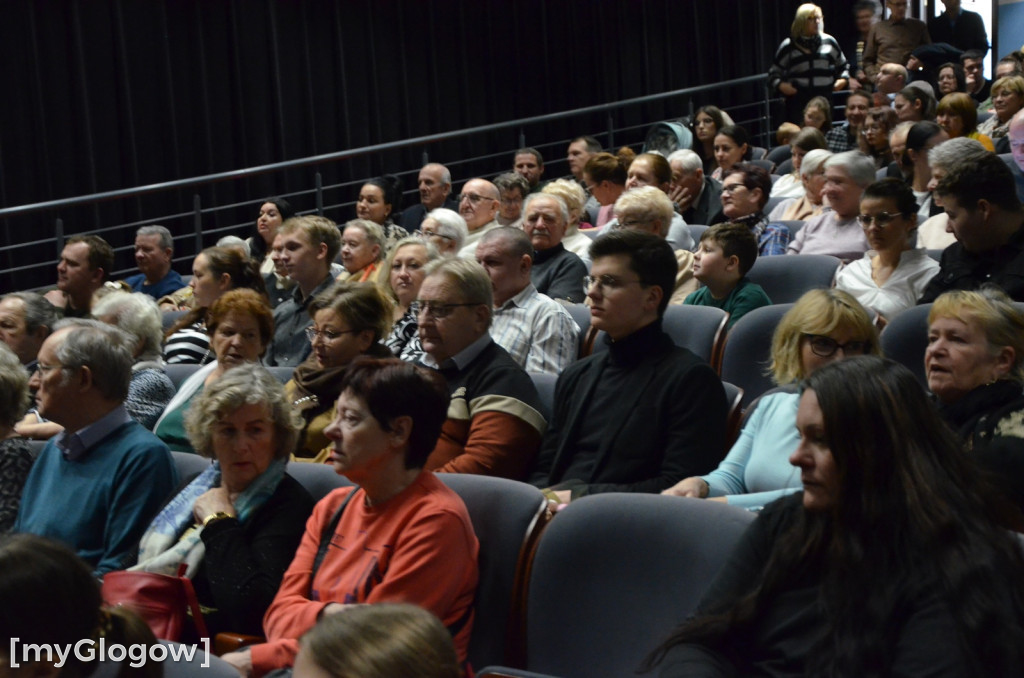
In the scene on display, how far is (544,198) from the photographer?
467 cm

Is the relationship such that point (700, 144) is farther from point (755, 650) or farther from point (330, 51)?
point (755, 650)


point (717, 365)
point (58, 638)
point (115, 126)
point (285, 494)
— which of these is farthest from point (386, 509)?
point (115, 126)

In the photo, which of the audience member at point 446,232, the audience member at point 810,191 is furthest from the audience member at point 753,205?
the audience member at point 446,232

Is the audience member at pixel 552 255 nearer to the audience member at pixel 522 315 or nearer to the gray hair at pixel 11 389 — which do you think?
the audience member at pixel 522 315

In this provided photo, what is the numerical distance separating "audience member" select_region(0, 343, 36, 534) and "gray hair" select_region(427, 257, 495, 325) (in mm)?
1099

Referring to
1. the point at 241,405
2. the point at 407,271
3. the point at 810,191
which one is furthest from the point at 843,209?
the point at 241,405

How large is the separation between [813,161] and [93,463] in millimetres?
3871

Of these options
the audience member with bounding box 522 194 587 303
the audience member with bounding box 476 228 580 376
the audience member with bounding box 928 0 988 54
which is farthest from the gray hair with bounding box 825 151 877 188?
the audience member with bounding box 928 0 988 54

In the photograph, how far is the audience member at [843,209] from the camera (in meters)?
4.55

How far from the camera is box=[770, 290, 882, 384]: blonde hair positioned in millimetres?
2516

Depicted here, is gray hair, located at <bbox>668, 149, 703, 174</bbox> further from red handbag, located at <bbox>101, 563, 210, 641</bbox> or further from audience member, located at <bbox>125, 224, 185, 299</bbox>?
red handbag, located at <bbox>101, 563, 210, 641</bbox>

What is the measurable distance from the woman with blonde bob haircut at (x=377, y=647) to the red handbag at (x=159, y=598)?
1.16 meters

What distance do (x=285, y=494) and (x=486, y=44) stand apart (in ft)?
27.4

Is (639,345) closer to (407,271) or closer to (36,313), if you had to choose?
(407,271)
